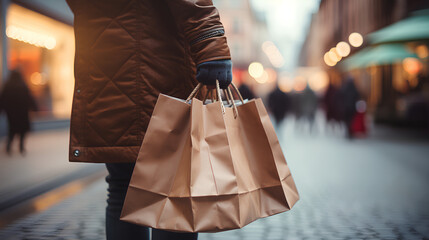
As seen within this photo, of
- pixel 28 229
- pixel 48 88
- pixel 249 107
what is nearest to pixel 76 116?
pixel 249 107

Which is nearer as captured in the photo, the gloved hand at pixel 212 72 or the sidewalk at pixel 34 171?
the gloved hand at pixel 212 72

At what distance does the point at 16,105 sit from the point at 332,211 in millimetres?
7426

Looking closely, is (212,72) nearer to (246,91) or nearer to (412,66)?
(246,91)

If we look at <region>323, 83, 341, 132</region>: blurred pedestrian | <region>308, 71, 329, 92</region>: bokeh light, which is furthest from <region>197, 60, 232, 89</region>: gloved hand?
<region>308, 71, 329, 92</region>: bokeh light

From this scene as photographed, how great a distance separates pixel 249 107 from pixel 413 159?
7.17 metres

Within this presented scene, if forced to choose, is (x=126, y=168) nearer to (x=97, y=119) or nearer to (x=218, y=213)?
(x=97, y=119)

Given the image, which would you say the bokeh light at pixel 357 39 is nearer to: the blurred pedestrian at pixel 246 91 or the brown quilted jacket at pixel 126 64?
the blurred pedestrian at pixel 246 91

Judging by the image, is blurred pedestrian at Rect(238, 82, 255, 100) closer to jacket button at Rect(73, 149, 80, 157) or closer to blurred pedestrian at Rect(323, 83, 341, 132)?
blurred pedestrian at Rect(323, 83, 341, 132)

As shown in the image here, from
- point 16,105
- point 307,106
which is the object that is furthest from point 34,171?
point 307,106

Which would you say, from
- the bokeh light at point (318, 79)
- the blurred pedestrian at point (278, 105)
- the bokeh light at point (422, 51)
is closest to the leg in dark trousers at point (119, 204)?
the blurred pedestrian at point (278, 105)

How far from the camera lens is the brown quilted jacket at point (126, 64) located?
5.64ft

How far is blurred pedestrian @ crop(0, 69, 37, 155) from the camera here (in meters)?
9.05

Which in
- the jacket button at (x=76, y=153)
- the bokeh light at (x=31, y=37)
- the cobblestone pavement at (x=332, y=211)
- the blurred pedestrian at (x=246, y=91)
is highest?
the bokeh light at (x=31, y=37)

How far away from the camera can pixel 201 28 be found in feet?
5.41
